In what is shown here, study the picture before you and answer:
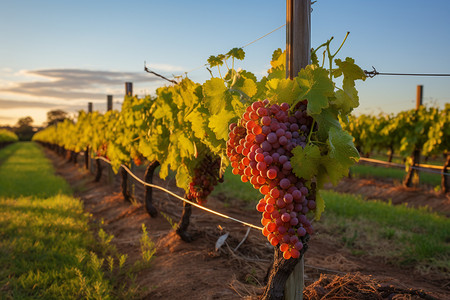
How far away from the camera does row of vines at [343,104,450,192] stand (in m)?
11.3

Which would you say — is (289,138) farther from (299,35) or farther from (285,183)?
(299,35)

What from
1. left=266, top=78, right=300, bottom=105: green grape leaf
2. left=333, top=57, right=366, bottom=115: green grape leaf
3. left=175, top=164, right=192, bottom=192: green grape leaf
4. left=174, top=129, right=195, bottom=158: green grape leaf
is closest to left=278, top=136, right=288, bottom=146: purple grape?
left=266, top=78, right=300, bottom=105: green grape leaf

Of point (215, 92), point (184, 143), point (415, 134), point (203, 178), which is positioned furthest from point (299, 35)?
point (415, 134)

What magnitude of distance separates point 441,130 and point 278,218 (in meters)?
11.2

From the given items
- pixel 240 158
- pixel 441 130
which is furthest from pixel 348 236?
pixel 441 130

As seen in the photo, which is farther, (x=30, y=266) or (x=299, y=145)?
(x=30, y=266)

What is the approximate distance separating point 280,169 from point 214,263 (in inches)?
93.2

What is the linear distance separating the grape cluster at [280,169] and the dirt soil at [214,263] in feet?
3.30

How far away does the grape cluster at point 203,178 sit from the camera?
4.51m

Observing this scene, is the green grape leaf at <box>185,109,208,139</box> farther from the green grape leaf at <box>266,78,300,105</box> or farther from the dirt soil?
the green grape leaf at <box>266,78,300,105</box>

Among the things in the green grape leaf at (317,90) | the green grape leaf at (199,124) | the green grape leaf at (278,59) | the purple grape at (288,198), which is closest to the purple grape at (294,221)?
the purple grape at (288,198)

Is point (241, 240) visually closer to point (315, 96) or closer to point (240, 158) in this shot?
point (240, 158)

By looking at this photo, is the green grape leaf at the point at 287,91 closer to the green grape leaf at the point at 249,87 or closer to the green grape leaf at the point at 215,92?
the green grape leaf at the point at 249,87

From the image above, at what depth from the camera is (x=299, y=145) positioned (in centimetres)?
207
